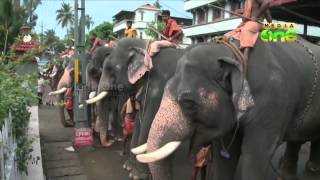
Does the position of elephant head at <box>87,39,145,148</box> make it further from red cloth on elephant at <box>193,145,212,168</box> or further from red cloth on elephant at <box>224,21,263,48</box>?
red cloth on elephant at <box>224,21,263,48</box>

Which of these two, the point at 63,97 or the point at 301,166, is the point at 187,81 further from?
the point at 63,97

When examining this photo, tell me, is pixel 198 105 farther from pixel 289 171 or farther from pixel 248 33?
pixel 289 171

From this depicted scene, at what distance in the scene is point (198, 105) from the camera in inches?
145

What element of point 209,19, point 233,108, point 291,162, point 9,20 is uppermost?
point 209,19

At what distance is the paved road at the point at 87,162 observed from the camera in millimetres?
5897

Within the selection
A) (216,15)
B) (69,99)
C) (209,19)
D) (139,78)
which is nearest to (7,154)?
(139,78)

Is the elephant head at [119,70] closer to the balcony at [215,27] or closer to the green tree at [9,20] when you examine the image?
the green tree at [9,20]

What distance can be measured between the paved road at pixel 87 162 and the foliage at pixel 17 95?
42.2 inches

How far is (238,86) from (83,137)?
16.5ft

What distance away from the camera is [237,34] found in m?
4.09

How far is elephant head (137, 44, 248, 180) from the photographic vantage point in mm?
3684

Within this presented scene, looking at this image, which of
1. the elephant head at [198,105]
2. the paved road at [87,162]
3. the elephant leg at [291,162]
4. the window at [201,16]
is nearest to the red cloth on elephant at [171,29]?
the paved road at [87,162]

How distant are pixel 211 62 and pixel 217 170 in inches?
46.5

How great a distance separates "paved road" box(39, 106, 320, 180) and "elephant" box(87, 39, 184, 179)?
1.67 feet
